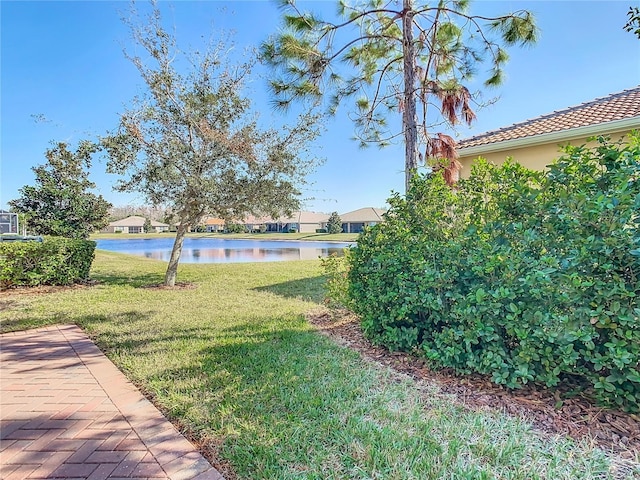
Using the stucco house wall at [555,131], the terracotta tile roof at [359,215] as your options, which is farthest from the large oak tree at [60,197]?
the terracotta tile roof at [359,215]

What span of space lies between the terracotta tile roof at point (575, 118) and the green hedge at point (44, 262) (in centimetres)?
1087

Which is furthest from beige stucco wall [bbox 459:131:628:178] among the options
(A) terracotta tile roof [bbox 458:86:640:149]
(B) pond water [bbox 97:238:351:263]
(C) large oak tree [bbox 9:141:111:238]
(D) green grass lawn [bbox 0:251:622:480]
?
(C) large oak tree [bbox 9:141:111:238]

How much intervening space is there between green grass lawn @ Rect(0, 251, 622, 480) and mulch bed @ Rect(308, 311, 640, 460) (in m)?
0.18

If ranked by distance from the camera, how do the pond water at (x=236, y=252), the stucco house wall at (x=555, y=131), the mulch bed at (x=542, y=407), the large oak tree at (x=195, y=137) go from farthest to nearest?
the pond water at (x=236, y=252)
the large oak tree at (x=195, y=137)
the stucco house wall at (x=555, y=131)
the mulch bed at (x=542, y=407)

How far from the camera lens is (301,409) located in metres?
2.97

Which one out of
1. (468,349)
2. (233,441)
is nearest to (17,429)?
(233,441)

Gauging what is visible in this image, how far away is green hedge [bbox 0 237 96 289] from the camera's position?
804cm

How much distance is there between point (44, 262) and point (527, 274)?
10318 millimetres

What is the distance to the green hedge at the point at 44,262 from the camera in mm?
8039

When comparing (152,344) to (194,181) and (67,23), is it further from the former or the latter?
(67,23)

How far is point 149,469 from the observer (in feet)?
7.52

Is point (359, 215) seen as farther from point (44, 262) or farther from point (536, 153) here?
point (44, 262)

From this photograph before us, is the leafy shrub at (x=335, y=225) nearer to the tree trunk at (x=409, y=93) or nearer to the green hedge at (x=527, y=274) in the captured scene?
the tree trunk at (x=409, y=93)

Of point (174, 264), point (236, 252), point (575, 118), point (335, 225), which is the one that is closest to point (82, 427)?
point (174, 264)
